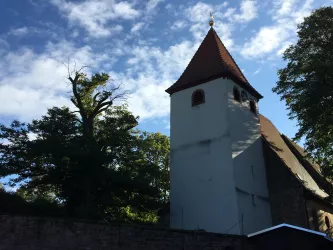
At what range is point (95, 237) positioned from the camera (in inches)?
364

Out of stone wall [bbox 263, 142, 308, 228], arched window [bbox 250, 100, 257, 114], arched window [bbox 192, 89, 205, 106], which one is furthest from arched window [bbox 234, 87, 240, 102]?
stone wall [bbox 263, 142, 308, 228]

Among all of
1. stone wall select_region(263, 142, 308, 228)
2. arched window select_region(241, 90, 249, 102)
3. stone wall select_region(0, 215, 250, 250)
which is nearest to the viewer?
stone wall select_region(0, 215, 250, 250)

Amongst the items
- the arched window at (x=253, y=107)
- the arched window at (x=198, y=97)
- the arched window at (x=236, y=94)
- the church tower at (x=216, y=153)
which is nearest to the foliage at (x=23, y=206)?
the church tower at (x=216, y=153)

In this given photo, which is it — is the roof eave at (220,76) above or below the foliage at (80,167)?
above

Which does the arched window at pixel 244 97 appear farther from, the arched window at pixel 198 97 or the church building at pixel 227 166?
the arched window at pixel 198 97

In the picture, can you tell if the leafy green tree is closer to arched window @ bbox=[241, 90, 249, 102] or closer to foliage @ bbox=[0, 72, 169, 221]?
arched window @ bbox=[241, 90, 249, 102]

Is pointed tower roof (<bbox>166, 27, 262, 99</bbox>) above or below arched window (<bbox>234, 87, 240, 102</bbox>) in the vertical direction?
above

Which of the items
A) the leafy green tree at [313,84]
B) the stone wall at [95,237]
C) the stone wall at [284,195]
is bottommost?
the stone wall at [95,237]

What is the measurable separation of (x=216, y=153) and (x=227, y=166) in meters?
0.92

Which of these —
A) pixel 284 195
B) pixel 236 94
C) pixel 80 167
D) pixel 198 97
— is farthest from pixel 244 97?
pixel 80 167

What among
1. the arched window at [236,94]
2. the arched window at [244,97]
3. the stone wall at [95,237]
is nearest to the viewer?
the stone wall at [95,237]

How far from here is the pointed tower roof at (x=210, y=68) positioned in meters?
19.8

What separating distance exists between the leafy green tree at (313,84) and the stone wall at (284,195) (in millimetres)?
1748

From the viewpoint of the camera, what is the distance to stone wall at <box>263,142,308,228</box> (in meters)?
17.7
